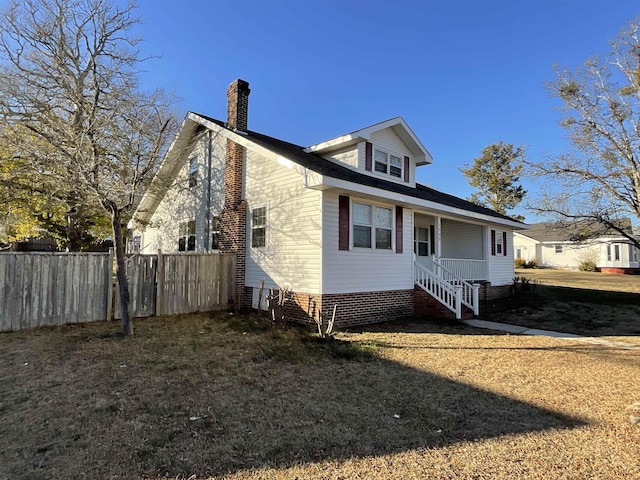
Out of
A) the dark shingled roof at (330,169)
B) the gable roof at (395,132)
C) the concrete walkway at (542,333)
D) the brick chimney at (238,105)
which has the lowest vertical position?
the concrete walkway at (542,333)

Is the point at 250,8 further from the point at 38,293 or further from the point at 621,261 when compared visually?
the point at 621,261

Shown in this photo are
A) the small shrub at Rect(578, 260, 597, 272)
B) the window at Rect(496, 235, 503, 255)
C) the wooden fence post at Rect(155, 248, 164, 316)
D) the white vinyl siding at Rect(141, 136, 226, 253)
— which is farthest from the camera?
the small shrub at Rect(578, 260, 597, 272)

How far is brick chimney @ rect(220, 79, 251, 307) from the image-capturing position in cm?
1141

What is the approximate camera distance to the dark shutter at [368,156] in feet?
38.2

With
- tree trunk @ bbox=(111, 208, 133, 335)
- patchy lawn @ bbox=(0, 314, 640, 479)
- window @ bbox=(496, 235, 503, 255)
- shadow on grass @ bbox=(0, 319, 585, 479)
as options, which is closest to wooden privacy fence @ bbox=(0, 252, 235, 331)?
patchy lawn @ bbox=(0, 314, 640, 479)

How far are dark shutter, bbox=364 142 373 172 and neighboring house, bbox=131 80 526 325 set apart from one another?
33 mm

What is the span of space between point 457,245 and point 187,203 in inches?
469

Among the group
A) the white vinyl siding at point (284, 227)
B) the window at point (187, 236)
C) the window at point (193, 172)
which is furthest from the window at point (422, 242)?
the window at point (193, 172)

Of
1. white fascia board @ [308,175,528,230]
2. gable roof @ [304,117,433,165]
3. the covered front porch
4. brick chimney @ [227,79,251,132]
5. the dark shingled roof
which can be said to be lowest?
the covered front porch

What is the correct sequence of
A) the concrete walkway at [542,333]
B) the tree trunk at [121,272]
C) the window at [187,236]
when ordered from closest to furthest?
the tree trunk at [121,272] → the concrete walkway at [542,333] → the window at [187,236]

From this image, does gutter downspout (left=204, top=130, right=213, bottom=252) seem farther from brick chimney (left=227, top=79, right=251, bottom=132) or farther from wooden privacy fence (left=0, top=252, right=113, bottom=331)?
wooden privacy fence (left=0, top=252, right=113, bottom=331)

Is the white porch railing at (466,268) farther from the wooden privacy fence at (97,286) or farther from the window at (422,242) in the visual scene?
the wooden privacy fence at (97,286)

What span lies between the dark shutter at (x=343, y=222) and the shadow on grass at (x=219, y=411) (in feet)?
11.3

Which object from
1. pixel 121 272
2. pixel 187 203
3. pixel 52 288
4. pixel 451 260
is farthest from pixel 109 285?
pixel 451 260
